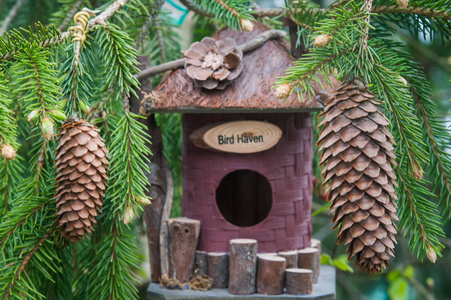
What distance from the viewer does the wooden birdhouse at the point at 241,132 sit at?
53.3 inches

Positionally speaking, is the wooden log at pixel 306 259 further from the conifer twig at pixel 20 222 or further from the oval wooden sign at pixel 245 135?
the conifer twig at pixel 20 222

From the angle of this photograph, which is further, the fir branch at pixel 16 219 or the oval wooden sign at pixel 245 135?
the oval wooden sign at pixel 245 135

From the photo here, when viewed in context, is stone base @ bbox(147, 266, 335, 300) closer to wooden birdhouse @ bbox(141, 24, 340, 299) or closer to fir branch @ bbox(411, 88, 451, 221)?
wooden birdhouse @ bbox(141, 24, 340, 299)

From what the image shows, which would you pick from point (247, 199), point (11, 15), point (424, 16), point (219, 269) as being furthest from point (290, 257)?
point (11, 15)

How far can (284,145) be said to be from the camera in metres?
1.49

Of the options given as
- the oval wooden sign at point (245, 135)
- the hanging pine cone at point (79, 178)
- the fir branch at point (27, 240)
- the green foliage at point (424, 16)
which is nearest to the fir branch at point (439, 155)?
the green foliage at point (424, 16)

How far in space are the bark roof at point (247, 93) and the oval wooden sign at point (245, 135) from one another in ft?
0.32

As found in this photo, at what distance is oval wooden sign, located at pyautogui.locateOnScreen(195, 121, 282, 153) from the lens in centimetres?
144

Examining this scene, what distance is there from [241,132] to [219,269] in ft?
1.20

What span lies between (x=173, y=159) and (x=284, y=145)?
42cm

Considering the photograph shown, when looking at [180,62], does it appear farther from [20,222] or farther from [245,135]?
[20,222]

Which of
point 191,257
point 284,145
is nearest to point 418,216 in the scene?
point 284,145

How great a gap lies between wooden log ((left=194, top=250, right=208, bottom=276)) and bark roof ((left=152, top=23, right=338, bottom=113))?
40cm

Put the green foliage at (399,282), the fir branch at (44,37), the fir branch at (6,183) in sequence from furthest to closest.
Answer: the green foliage at (399,282)
the fir branch at (6,183)
the fir branch at (44,37)
